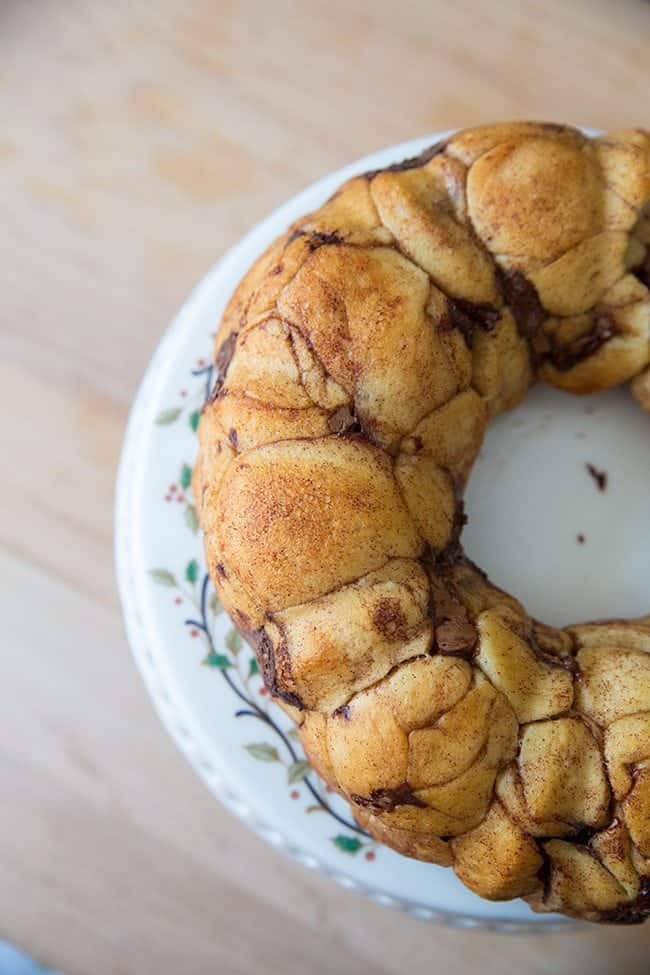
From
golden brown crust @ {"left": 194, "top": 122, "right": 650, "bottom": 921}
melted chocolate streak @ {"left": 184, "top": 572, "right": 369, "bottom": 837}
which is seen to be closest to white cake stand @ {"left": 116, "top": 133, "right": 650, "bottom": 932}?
melted chocolate streak @ {"left": 184, "top": 572, "right": 369, "bottom": 837}

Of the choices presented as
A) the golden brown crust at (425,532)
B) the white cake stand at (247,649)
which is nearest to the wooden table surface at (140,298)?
the white cake stand at (247,649)

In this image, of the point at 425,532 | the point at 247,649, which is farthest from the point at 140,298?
the point at 425,532

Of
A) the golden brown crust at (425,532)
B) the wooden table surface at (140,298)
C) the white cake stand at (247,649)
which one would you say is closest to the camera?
the golden brown crust at (425,532)

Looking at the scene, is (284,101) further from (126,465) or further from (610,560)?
(610,560)

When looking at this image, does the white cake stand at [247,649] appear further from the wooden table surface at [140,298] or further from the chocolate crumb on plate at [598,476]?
the wooden table surface at [140,298]

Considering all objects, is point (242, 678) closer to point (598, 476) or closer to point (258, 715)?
point (258, 715)

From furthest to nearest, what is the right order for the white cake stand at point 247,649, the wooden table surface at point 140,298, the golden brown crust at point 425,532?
the wooden table surface at point 140,298
the white cake stand at point 247,649
the golden brown crust at point 425,532
